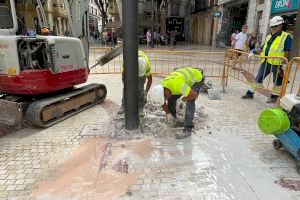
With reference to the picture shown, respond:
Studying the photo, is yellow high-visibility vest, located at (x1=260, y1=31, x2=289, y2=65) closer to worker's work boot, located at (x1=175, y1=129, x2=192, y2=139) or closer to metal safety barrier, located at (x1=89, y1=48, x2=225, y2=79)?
worker's work boot, located at (x1=175, y1=129, x2=192, y2=139)

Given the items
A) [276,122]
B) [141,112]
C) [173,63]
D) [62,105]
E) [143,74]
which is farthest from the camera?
[173,63]

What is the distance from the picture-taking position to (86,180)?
354 cm

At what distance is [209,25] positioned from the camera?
29703mm

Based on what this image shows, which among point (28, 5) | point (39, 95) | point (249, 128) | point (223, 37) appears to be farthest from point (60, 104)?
point (223, 37)

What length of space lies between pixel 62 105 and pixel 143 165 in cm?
244

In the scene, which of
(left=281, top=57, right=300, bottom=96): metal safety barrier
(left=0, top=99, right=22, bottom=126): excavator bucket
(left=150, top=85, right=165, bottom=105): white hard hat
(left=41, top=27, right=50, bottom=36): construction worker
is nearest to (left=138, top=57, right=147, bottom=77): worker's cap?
(left=150, top=85, right=165, bottom=105): white hard hat

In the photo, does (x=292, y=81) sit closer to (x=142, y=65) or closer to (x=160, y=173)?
(x=142, y=65)

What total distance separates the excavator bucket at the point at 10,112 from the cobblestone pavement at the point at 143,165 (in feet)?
1.01

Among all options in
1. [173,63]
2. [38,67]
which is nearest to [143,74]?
[38,67]

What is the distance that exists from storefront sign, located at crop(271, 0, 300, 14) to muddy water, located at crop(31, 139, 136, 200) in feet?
40.5

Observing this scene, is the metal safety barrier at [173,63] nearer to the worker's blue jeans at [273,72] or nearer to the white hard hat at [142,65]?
the worker's blue jeans at [273,72]

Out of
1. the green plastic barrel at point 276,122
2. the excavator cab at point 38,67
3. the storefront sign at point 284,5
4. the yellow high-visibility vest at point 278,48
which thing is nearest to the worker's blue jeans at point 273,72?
the yellow high-visibility vest at point 278,48

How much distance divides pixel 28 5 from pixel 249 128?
194 inches

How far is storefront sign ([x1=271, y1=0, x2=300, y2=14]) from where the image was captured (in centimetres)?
1293
